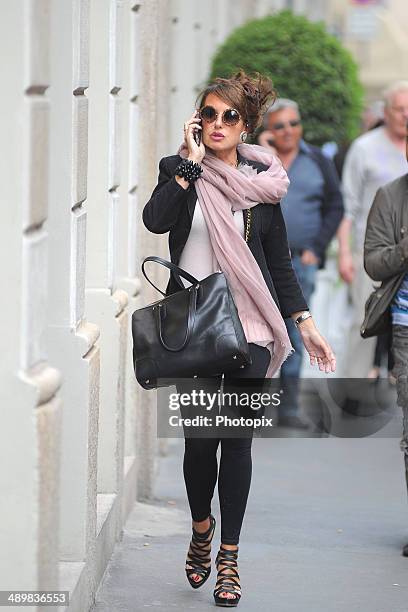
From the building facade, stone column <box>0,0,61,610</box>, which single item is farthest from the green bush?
stone column <box>0,0,61,610</box>

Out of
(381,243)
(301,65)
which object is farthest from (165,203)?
(301,65)

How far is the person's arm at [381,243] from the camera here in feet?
23.0

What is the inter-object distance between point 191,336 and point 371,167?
539cm

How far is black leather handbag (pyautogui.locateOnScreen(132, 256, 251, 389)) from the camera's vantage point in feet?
18.3

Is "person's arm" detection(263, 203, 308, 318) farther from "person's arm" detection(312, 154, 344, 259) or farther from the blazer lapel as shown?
"person's arm" detection(312, 154, 344, 259)

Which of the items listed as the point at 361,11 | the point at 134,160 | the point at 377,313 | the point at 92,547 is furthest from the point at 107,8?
the point at 361,11

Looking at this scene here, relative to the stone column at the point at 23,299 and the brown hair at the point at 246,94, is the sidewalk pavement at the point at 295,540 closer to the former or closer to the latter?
the stone column at the point at 23,299

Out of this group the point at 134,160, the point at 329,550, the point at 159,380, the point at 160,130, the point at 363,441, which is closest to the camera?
the point at 159,380

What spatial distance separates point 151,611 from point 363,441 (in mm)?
5040

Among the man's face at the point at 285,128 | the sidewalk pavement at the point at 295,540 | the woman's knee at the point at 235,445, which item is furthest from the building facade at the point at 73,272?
the man's face at the point at 285,128

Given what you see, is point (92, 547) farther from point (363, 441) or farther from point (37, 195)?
point (363, 441)

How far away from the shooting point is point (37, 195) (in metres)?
4.44

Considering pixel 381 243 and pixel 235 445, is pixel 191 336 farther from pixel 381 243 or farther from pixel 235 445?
pixel 381 243

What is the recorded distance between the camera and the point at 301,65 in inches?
497
